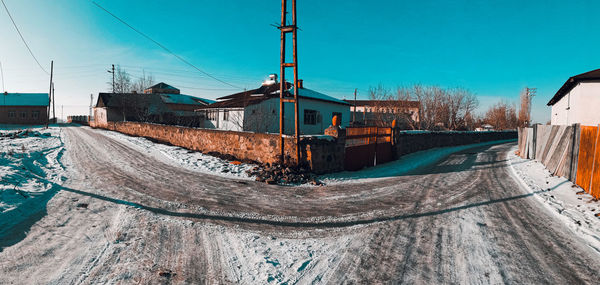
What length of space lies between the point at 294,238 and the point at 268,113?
18174 millimetres

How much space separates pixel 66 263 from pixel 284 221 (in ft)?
9.82

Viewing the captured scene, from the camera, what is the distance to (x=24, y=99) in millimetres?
43500

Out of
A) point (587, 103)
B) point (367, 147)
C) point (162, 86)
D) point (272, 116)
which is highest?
point (162, 86)

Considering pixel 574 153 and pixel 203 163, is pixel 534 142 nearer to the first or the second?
pixel 574 153

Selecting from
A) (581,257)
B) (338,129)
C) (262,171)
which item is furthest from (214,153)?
(581,257)

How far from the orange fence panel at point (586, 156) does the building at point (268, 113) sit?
51.9 feet

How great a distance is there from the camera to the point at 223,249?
11.3 ft

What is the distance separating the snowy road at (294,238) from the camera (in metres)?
2.89

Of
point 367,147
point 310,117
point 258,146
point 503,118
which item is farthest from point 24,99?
point 503,118

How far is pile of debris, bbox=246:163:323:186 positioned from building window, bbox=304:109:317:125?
15.1 m

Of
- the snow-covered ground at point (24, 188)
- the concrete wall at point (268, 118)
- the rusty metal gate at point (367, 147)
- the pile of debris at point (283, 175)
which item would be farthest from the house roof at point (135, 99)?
the rusty metal gate at point (367, 147)

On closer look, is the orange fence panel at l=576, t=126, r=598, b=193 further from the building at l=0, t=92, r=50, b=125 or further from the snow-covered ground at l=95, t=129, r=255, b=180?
the building at l=0, t=92, r=50, b=125

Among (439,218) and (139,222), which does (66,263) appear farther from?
(439,218)

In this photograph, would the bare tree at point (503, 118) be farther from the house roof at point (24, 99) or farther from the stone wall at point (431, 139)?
the house roof at point (24, 99)
